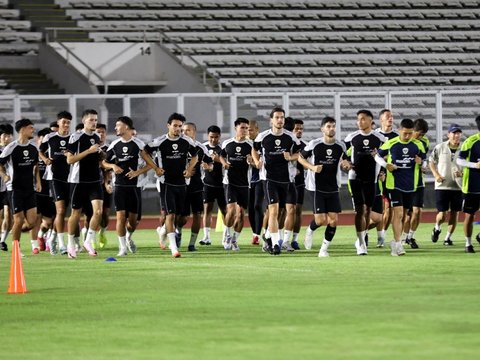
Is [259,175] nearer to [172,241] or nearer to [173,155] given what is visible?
[173,155]

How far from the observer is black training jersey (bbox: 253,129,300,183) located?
68.3ft

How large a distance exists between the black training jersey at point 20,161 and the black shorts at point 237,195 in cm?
353

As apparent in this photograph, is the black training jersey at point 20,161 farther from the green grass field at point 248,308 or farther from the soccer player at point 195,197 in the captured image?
the soccer player at point 195,197

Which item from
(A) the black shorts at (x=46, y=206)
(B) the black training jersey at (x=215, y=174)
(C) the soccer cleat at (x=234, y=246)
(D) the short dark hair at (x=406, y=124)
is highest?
(D) the short dark hair at (x=406, y=124)

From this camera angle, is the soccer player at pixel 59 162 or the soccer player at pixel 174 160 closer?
the soccer player at pixel 174 160

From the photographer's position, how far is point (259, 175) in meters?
22.8

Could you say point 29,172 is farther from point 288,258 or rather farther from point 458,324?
point 458,324

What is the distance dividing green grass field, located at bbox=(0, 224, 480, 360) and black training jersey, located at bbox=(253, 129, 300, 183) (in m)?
1.46

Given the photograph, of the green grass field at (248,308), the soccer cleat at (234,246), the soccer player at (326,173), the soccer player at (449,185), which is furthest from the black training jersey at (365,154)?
the soccer cleat at (234,246)

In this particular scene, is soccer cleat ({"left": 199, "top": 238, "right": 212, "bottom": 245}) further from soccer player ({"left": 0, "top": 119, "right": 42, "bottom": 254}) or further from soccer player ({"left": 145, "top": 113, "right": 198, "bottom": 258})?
soccer player ({"left": 0, "top": 119, "right": 42, "bottom": 254})

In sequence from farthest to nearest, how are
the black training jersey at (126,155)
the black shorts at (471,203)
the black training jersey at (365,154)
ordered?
1. the black training jersey at (126,155)
2. the black training jersey at (365,154)
3. the black shorts at (471,203)

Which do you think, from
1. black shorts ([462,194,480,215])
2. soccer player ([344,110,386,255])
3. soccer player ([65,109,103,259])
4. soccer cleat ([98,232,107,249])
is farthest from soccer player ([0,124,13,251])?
black shorts ([462,194,480,215])

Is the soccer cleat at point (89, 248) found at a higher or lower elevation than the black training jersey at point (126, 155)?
lower

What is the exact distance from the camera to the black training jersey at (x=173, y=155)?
67.6 feet
